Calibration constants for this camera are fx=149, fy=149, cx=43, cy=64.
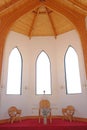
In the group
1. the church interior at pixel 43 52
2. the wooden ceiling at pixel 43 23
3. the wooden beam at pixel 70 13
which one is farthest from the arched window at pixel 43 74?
the wooden beam at pixel 70 13

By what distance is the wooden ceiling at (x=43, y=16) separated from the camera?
851 centimetres

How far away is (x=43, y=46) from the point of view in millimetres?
11133

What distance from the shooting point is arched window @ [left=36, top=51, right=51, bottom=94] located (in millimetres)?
10398

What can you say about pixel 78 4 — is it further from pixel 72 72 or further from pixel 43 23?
pixel 72 72

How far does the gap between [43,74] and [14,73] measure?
206cm

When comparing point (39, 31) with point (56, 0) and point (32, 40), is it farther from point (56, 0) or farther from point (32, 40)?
point (56, 0)

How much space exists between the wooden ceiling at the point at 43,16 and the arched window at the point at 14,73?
1.77m

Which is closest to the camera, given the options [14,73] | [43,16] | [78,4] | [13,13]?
[78,4]

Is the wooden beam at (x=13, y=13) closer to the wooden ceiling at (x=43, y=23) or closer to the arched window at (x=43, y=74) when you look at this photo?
the wooden ceiling at (x=43, y=23)

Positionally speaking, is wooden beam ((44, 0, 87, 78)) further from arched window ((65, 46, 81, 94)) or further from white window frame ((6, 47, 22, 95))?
white window frame ((6, 47, 22, 95))

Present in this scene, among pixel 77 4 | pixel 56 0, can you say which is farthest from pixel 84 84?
pixel 56 0

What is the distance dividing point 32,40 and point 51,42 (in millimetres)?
1442

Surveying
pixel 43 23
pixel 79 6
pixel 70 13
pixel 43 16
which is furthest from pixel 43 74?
pixel 79 6

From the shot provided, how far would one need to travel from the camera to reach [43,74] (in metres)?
10.7
